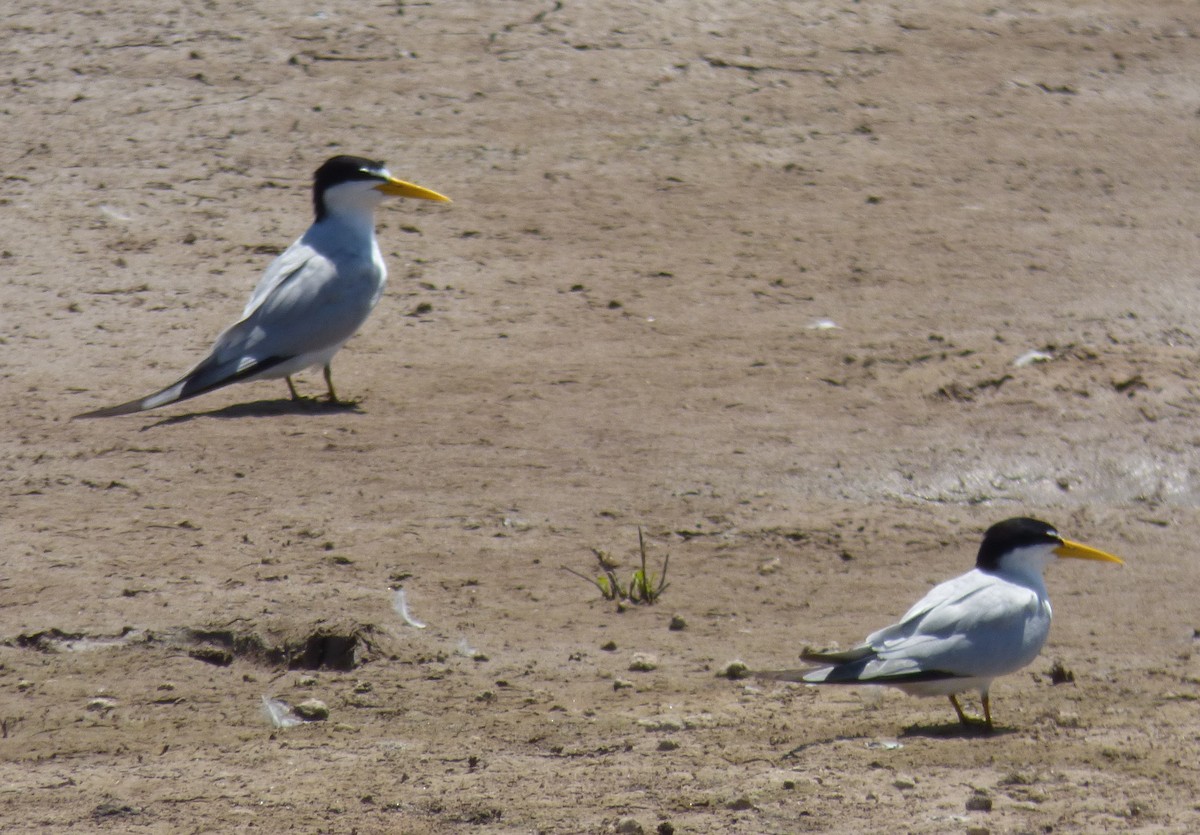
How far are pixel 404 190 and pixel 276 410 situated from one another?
4.48 ft

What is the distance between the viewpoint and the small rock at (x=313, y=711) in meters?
5.45

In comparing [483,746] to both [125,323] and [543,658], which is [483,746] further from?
[125,323]

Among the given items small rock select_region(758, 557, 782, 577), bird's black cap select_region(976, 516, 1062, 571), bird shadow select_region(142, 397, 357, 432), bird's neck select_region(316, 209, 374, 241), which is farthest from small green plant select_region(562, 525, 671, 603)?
bird's neck select_region(316, 209, 374, 241)

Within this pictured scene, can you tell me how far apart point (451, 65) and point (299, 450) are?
4897 mm

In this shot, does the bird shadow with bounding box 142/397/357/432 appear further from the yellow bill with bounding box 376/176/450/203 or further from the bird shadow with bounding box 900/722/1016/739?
the bird shadow with bounding box 900/722/1016/739

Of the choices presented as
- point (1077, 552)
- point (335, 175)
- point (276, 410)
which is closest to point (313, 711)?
point (1077, 552)

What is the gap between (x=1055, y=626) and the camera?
6320 mm

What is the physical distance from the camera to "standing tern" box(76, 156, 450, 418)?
25.9 feet

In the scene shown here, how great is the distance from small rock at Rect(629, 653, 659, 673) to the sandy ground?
56 millimetres

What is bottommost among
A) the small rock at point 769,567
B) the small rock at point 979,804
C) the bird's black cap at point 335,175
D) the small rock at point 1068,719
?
the small rock at point 769,567

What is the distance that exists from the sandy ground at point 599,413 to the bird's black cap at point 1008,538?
1.44ft

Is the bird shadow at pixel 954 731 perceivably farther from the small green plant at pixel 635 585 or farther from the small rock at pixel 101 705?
the small rock at pixel 101 705

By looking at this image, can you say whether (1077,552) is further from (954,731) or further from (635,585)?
(635,585)

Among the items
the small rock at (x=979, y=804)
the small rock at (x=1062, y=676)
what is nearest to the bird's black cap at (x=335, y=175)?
the small rock at (x=1062, y=676)
